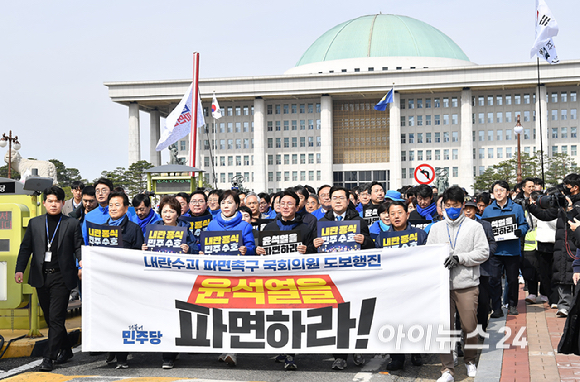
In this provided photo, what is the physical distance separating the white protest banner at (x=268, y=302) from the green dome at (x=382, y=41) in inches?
3704

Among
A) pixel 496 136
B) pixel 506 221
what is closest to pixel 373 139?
pixel 496 136

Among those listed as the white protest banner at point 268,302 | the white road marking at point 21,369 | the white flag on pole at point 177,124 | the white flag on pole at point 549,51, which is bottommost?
the white road marking at point 21,369

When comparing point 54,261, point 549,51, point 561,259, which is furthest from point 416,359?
point 549,51

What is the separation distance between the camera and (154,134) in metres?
96.6

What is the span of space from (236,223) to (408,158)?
85.5 m

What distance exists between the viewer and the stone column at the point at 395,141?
290ft

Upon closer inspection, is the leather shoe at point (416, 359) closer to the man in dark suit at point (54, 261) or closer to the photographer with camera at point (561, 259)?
the photographer with camera at point (561, 259)

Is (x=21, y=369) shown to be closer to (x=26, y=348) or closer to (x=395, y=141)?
(x=26, y=348)

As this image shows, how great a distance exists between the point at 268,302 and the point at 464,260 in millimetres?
2155

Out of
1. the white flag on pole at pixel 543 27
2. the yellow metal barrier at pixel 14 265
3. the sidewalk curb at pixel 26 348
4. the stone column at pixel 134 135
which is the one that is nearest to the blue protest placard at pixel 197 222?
the yellow metal barrier at pixel 14 265

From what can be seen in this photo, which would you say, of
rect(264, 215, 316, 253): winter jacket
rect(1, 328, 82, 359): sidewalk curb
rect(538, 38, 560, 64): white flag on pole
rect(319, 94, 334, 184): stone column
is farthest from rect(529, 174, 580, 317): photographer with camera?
rect(319, 94, 334, 184): stone column

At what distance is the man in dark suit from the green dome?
93.8m

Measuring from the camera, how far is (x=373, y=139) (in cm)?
9481

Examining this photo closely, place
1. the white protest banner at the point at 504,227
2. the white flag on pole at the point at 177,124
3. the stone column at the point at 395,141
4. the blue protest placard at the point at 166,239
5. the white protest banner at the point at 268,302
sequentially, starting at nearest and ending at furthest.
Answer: the white protest banner at the point at 268,302 < the blue protest placard at the point at 166,239 < the white protest banner at the point at 504,227 < the white flag on pole at the point at 177,124 < the stone column at the point at 395,141
